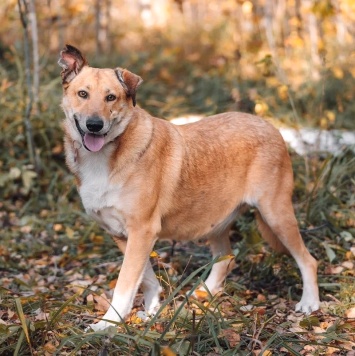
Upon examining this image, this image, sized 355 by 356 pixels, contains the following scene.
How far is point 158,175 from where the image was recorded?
15.8ft

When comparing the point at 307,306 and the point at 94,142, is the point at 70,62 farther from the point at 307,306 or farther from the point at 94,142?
the point at 307,306

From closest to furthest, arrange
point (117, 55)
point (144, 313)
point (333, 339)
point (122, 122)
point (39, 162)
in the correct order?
1. point (333, 339)
2. point (122, 122)
3. point (144, 313)
4. point (39, 162)
5. point (117, 55)

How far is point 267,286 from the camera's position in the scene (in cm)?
570

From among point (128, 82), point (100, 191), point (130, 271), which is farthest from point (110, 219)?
point (128, 82)

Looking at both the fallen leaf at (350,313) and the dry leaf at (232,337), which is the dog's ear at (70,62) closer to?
the dry leaf at (232,337)

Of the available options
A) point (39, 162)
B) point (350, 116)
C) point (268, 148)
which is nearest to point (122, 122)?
point (268, 148)

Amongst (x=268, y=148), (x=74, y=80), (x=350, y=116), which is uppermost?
(x=74, y=80)

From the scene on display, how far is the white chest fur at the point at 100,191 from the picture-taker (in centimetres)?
461

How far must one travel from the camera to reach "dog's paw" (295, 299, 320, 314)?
5.14 m

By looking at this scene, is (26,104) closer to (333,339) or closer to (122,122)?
(122,122)

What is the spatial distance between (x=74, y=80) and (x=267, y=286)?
8.12 ft

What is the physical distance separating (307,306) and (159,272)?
134 centimetres

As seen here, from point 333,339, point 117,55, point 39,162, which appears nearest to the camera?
point 333,339

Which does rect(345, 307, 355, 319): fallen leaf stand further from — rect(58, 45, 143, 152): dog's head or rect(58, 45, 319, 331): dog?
rect(58, 45, 143, 152): dog's head
